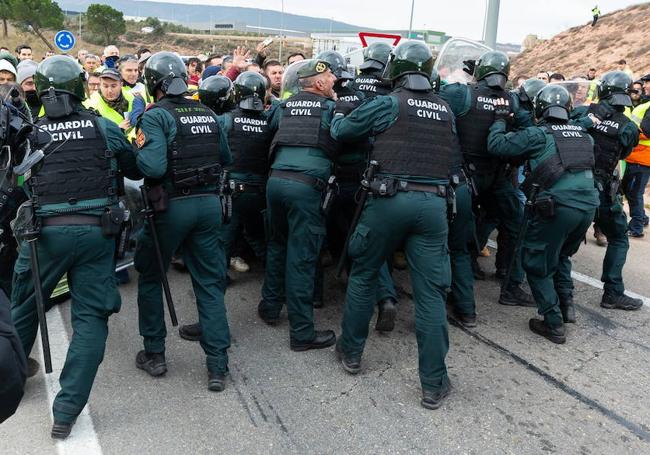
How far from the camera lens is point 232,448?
3078mm

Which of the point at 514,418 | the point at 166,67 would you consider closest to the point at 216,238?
the point at 166,67

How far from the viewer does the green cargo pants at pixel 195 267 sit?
144 inches

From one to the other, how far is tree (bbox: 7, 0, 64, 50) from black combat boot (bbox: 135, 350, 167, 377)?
45111 mm

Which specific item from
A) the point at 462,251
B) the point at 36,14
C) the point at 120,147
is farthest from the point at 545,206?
the point at 36,14

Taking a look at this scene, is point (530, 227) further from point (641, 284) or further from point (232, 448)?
point (232, 448)

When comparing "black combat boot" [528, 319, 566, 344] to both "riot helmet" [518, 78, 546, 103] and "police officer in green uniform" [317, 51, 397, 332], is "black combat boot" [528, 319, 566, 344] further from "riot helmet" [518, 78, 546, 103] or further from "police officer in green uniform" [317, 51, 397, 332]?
"riot helmet" [518, 78, 546, 103]

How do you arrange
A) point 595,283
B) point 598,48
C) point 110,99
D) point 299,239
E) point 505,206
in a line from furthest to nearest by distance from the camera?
point 598,48 → point 110,99 → point 595,283 → point 505,206 → point 299,239

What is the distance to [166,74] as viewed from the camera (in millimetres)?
3729

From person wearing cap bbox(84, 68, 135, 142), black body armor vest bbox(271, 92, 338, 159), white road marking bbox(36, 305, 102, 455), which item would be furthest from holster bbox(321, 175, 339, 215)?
person wearing cap bbox(84, 68, 135, 142)

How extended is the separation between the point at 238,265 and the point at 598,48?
3626cm

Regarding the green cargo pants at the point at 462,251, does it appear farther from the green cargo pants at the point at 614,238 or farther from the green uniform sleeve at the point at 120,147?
the green uniform sleeve at the point at 120,147

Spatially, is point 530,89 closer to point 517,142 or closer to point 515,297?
point 517,142

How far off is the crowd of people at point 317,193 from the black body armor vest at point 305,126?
1 cm

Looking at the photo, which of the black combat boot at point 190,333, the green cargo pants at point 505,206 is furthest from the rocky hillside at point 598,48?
the black combat boot at point 190,333
